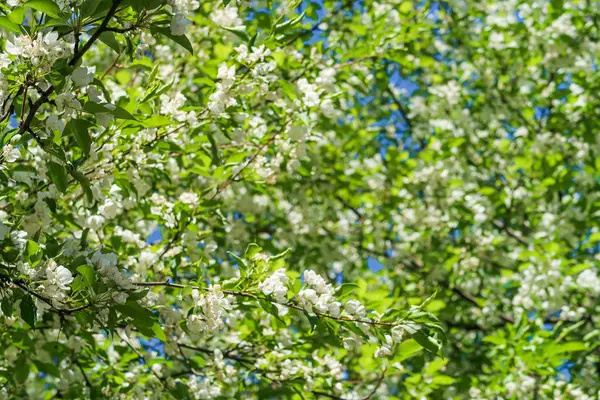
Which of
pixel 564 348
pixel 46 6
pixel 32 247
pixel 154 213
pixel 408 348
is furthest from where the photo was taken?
pixel 564 348

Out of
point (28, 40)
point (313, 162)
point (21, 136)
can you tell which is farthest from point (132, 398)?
point (313, 162)

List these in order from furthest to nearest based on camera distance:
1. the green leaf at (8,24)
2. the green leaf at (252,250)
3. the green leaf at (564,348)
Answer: the green leaf at (564,348)
the green leaf at (252,250)
the green leaf at (8,24)

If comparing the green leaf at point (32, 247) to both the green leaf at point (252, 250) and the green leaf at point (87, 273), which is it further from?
the green leaf at point (252, 250)

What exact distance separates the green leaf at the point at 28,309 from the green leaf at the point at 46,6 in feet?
2.84

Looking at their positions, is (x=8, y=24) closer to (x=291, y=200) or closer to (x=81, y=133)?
(x=81, y=133)

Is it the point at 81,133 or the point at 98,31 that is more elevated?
the point at 98,31

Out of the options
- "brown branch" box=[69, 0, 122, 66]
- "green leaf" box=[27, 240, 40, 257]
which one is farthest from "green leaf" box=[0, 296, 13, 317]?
"brown branch" box=[69, 0, 122, 66]

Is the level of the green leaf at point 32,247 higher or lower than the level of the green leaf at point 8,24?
lower

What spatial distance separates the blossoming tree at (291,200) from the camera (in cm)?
210

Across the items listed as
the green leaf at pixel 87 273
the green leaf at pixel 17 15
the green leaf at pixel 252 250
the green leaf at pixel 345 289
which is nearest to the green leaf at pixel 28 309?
the green leaf at pixel 87 273

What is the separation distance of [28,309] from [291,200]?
12.9ft

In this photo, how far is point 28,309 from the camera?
202 centimetres

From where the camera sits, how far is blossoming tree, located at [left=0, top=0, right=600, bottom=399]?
6.89 feet

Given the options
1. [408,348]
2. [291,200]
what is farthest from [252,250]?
[291,200]
